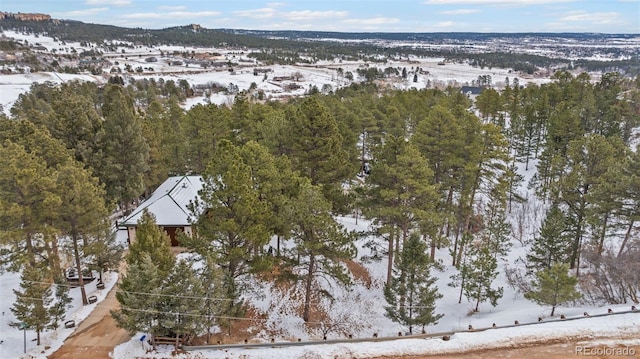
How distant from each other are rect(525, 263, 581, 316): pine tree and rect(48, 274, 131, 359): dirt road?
1549cm

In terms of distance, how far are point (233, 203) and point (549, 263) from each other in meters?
13.8

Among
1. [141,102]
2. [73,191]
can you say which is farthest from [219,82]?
[73,191]

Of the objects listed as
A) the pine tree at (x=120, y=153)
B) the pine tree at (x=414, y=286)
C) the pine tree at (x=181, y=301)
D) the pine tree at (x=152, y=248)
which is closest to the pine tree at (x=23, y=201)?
the pine tree at (x=152, y=248)

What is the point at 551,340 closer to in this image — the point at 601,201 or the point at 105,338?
the point at 601,201

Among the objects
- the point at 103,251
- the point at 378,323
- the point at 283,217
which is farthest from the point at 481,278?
the point at 103,251

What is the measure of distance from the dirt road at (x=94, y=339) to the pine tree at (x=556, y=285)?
15490 mm

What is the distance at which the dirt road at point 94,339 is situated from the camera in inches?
578

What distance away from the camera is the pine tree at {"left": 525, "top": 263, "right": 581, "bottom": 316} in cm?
1561

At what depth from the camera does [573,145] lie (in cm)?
2016

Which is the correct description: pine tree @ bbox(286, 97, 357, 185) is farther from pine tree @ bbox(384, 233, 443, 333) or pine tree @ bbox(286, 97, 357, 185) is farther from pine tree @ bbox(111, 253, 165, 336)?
pine tree @ bbox(111, 253, 165, 336)

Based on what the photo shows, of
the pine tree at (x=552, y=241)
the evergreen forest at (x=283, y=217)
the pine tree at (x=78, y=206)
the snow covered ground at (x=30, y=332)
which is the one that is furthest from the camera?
the pine tree at (x=552, y=241)

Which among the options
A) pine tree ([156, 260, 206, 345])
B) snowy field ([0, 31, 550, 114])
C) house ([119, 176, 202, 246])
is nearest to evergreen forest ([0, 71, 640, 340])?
pine tree ([156, 260, 206, 345])

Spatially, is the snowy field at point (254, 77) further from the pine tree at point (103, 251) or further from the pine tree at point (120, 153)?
the pine tree at point (103, 251)

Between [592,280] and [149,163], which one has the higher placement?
[149,163]
